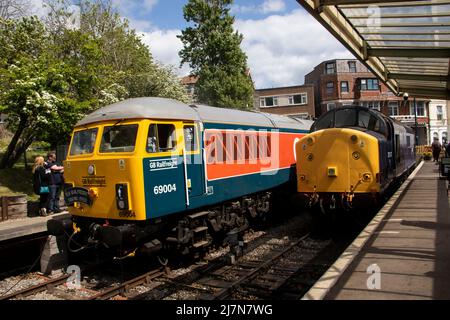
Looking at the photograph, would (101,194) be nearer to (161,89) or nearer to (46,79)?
(46,79)

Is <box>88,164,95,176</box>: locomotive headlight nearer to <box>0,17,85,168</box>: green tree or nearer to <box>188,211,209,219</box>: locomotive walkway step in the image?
<box>188,211,209,219</box>: locomotive walkway step

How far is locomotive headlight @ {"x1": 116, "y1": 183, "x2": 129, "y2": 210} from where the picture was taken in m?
7.36

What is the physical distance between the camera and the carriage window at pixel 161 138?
7726 millimetres

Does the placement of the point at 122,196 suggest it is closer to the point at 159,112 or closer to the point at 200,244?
the point at 159,112

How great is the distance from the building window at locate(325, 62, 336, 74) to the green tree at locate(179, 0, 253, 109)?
23240mm

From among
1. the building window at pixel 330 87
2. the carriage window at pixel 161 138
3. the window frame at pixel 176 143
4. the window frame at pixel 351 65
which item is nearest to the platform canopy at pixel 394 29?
the window frame at pixel 176 143

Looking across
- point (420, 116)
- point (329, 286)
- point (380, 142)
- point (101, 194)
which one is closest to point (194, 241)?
point (101, 194)

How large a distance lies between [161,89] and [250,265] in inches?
732

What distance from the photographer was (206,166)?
9078 millimetres

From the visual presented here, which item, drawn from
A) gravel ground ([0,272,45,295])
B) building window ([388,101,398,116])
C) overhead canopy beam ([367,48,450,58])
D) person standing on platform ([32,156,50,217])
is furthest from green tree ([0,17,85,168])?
building window ([388,101,398,116])

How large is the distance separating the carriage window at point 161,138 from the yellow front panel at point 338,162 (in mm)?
4000

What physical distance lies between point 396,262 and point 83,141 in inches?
247

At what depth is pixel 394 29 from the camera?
873cm
